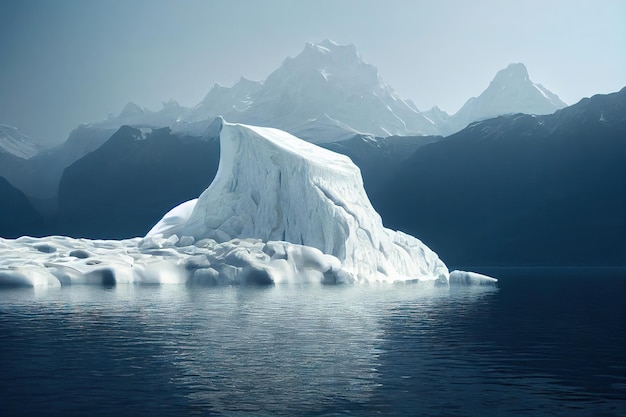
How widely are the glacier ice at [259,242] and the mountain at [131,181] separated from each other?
87.9 meters

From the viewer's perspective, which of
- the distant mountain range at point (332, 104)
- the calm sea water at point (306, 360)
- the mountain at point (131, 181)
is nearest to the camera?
the calm sea water at point (306, 360)

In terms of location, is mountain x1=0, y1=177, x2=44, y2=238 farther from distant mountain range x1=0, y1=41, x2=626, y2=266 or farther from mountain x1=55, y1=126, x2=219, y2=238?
mountain x1=55, y1=126, x2=219, y2=238

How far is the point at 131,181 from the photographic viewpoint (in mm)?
155000

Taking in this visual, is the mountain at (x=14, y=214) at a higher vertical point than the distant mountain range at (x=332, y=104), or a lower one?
lower

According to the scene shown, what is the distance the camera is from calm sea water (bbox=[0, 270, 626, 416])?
1202 cm

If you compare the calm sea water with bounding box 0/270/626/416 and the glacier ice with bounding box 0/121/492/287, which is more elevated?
the glacier ice with bounding box 0/121/492/287

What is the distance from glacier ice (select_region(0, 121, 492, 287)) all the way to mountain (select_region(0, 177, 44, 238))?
3896 inches

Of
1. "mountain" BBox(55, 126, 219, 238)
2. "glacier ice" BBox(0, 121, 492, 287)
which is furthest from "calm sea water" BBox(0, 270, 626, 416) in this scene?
"mountain" BBox(55, 126, 219, 238)

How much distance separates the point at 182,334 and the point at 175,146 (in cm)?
13599

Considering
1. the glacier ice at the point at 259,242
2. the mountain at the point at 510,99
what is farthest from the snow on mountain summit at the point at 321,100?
the glacier ice at the point at 259,242

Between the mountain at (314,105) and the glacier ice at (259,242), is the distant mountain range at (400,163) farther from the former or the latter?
the glacier ice at (259,242)

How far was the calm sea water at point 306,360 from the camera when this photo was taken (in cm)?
1202

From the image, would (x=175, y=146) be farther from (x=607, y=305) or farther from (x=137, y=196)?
(x=607, y=305)

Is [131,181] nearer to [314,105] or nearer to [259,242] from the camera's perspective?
[314,105]
